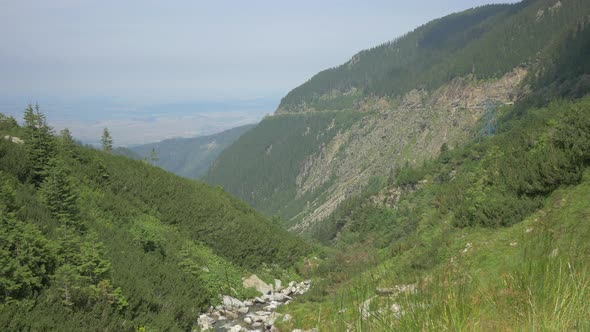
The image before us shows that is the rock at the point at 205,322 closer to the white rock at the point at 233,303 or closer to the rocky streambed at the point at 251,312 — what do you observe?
the rocky streambed at the point at 251,312

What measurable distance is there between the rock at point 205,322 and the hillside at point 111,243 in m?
0.33

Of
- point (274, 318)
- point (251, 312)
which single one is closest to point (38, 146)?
point (251, 312)

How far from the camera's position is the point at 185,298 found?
19.9 m

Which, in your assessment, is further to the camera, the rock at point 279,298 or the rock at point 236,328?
the rock at point 279,298

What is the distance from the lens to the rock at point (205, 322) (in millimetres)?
18547

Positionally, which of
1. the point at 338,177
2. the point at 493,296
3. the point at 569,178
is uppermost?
the point at 493,296

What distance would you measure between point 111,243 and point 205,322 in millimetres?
6736

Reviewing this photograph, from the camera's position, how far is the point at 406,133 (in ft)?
A: 484

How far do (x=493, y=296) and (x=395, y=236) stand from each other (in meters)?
27.4

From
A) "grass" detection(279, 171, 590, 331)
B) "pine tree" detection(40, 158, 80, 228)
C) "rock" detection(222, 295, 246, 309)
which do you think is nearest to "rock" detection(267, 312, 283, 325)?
"rock" detection(222, 295, 246, 309)

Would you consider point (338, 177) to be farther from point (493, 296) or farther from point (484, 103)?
point (493, 296)

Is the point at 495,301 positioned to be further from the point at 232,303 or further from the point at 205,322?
the point at 232,303

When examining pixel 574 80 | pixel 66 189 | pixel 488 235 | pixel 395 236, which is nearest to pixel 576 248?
pixel 488 235

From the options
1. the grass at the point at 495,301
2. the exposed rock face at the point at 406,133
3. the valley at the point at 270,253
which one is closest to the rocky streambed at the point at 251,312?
the valley at the point at 270,253
